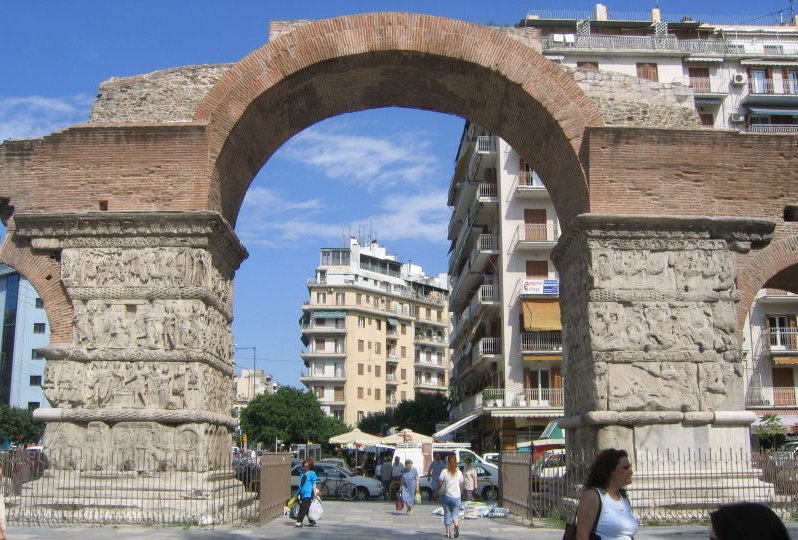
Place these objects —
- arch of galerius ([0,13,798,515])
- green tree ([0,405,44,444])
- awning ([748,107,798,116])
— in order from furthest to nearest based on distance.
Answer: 1. green tree ([0,405,44,444])
2. awning ([748,107,798,116])
3. arch of galerius ([0,13,798,515])

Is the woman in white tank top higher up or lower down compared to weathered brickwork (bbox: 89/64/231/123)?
lower down

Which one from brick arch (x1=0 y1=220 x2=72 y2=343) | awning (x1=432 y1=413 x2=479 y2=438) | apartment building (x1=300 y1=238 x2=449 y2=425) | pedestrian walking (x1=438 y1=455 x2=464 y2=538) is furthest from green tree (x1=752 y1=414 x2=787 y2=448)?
apartment building (x1=300 y1=238 x2=449 y2=425)

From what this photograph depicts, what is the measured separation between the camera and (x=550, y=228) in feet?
102

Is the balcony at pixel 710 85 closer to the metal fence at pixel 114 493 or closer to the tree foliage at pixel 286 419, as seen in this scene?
the tree foliage at pixel 286 419

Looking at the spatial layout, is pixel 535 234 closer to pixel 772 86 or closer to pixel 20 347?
pixel 772 86

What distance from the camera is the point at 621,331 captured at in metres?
11.6

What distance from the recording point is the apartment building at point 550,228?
29.6 meters

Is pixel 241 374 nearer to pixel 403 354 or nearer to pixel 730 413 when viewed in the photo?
pixel 403 354

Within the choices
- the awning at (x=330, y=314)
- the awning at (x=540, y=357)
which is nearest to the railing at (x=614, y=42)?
the awning at (x=540, y=357)

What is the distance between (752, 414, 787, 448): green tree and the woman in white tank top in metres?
24.1

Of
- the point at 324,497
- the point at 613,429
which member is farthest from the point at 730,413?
the point at 324,497

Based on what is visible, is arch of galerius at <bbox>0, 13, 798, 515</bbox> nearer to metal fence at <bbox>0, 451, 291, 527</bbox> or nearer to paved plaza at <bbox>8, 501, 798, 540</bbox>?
metal fence at <bbox>0, 451, 291, 527</bbox>

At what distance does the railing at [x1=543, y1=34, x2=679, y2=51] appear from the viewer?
33.7m

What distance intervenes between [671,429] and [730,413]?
812 mm
